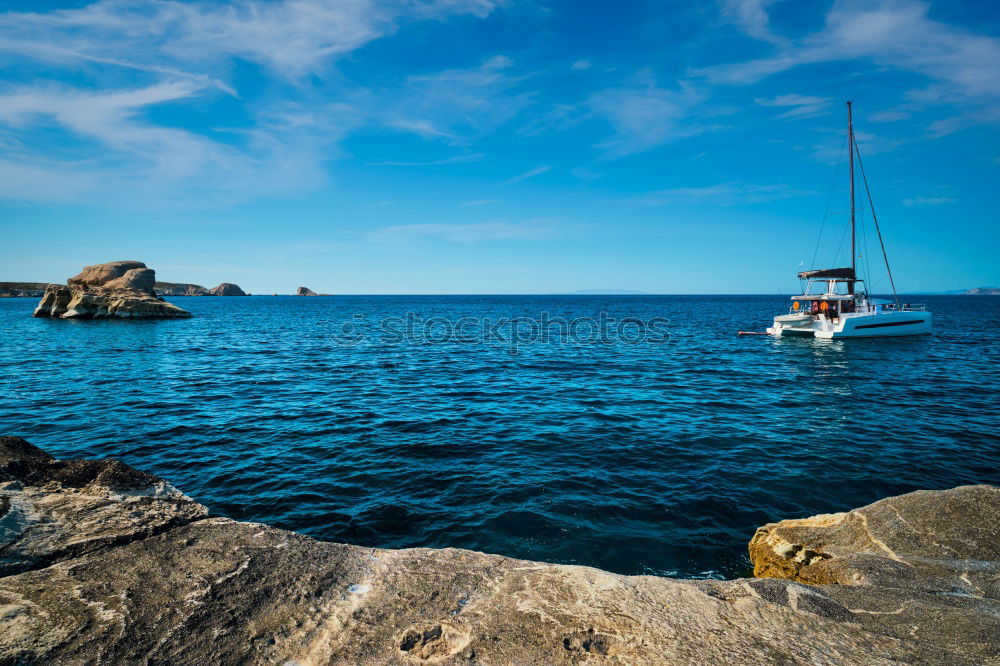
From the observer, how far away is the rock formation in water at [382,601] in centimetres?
309

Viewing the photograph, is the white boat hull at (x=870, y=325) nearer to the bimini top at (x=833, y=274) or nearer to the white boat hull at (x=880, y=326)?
the white boat hull at (x=880, y=326)

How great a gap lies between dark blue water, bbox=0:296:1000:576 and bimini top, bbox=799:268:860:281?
1444 cm

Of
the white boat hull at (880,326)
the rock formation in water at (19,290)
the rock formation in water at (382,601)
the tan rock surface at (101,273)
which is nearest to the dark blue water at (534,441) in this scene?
the rock formation in water at (382,601)

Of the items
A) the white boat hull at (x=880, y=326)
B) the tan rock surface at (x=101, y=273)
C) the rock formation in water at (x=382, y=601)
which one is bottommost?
the rock formation in water at (x=382, y=601)

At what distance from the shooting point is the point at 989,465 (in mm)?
10648

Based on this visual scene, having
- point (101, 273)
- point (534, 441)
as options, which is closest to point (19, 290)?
point (101, 273)

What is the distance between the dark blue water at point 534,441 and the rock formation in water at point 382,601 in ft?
9.88

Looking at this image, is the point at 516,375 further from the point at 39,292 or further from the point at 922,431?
the point at 39,292

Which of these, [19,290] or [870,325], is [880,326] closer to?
[870,325]

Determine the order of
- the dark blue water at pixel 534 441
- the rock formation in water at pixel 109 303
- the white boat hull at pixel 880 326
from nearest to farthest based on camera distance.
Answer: the dark blue water at pixel 534 441, the white boat hull at pixel 880 326, the rock formation in water at pixel 109 303

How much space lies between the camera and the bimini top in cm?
3759

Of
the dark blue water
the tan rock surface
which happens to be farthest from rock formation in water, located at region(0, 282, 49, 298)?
the dark blue water

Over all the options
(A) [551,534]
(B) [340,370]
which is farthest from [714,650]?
(B) [340,370]

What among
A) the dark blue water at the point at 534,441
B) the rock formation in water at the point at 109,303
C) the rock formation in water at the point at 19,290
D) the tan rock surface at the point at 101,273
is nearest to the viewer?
the dark blue water at the point at 534,441
